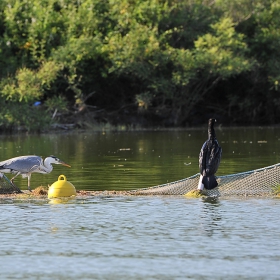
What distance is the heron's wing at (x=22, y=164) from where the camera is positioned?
1839 cm

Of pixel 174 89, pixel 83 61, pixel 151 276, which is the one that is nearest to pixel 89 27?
pixel 83 61

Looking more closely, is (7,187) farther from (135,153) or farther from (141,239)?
(135,153)

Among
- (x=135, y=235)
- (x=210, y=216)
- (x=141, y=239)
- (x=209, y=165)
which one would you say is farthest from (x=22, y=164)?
(x=141, y=239)

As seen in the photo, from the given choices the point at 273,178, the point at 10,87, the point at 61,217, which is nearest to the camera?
the point at 61,217

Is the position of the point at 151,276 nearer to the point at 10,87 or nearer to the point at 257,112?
the point at 10,87

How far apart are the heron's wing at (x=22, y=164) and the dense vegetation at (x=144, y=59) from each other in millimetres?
27669

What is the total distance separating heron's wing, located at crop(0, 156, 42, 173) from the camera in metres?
18.4

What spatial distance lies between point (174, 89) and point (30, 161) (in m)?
30.9

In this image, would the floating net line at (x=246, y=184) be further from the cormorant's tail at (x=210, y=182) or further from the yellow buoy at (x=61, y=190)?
the yellow buoy at (x=61, y=190)

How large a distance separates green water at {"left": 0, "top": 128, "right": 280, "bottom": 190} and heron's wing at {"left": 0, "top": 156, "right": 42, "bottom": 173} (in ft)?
5.89

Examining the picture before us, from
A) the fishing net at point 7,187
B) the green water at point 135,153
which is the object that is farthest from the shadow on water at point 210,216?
the fishing net at point 7,187

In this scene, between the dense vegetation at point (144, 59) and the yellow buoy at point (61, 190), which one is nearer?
the yellow buoy at point (61, 190)

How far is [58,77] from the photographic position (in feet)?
163

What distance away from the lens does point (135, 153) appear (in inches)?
1198
